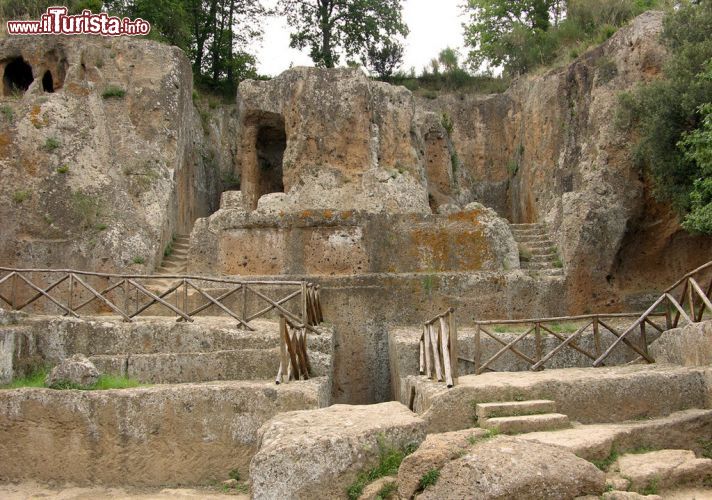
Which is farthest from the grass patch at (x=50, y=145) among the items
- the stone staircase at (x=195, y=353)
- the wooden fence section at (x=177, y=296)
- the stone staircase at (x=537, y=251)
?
the stone staircase at (x=537, y=251)

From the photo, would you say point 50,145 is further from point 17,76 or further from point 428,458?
point 428,458

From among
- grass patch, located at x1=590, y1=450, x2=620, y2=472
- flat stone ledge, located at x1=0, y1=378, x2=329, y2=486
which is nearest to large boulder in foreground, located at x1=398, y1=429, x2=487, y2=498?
grass patch, located at x1=590, y1=450, x2=620, y2=472

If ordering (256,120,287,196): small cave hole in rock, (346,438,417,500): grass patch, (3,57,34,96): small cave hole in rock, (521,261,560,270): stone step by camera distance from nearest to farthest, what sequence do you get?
(346,438,417,500): grass patch
(521,261,560,270): stone step
(3,57,34,96): small cave hole in rock
(256,120,287,196): small cave hole in rock

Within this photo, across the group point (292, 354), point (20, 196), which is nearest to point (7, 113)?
point (20, 196)

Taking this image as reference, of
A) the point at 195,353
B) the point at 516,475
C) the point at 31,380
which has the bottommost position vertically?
the point at 516,475

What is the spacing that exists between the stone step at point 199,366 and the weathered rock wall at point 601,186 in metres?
5.90

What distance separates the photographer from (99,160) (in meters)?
16.5

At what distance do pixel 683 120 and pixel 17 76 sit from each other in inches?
646

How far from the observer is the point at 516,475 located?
4938 mm

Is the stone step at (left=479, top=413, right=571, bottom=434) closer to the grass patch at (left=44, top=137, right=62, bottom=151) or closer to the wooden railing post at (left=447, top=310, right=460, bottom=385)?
the wooden railing post at (left=447, top=310, right=460, bottom=385)

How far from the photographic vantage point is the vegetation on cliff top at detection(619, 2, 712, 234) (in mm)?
11484

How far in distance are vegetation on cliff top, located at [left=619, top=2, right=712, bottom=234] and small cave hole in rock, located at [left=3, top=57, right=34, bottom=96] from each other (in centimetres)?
1496

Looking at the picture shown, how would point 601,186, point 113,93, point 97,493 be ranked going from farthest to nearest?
point 113,93 → point 601,186 → point 97,493
